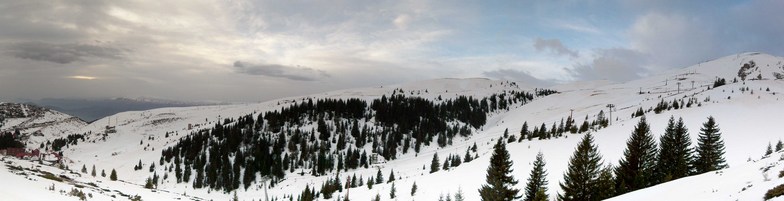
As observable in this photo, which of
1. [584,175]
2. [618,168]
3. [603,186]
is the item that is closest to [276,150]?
[618,168]

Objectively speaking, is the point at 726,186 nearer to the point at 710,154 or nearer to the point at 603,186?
the point at 603,186

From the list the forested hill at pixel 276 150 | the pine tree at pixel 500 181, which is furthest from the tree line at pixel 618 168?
the forested hill at pixel 276 150

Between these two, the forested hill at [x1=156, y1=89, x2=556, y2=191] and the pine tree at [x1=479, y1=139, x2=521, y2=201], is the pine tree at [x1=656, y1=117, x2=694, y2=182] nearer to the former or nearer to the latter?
the pine tree at [x1=479, y1=139, x2=521, y2=201]

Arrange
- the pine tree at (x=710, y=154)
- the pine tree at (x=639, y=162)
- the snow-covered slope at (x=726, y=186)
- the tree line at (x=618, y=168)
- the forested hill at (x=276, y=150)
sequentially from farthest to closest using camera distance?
the forested hill at (x=276, y=150) → the pine tree at (x=710, y=154) → the pine tree at (x=639, y=162) → the tree line at (x=618, y=168) → the snow-covered slope at (x=726, y=186)

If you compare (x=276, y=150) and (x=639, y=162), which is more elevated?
(x=639, y=162)

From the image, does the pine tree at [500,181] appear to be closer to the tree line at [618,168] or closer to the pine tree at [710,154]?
the tree line at [618,168]

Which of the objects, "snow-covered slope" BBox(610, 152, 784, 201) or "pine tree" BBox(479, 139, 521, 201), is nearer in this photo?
"snow-covered slope" BBox(610, 152, 784, 201)

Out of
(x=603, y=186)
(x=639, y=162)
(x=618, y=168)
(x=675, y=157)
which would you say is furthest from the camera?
(x=675, y=157)

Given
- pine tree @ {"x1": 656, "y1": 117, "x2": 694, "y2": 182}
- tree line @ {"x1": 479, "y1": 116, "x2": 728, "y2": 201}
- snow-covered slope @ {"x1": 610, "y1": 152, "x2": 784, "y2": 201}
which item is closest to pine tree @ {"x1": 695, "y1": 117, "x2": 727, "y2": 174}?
tree line @ {"x1": 479, "y1": 116, "x2": 728, "y2": 201}

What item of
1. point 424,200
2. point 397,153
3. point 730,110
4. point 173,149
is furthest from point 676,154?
point 173,149

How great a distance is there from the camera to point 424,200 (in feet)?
210

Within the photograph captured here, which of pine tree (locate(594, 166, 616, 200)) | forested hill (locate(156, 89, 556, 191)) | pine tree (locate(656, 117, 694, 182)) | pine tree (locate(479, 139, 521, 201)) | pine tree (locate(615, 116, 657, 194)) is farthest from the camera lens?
forested hill (locate(156, 89, 556, 191))

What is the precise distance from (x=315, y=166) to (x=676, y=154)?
126 metres

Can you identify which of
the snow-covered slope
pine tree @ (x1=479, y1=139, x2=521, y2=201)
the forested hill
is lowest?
the forested hill
